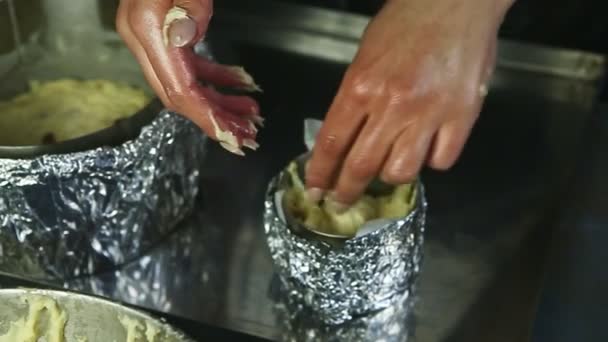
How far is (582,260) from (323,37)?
417 mm

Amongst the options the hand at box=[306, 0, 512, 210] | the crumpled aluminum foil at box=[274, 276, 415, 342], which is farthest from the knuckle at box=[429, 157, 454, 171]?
the crumpled aluminum foil at box=[274, 276, 415, 342]

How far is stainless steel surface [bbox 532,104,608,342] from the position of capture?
0.96 m

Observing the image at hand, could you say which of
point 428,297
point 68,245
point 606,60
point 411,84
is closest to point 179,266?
point 68,245

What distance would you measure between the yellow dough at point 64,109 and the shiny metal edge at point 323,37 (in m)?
0.25

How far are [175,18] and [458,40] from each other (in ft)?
0.68

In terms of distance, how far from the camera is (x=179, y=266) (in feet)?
3.07

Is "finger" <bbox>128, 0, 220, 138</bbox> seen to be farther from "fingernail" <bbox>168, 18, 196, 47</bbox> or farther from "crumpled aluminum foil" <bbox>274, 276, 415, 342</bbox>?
"crumpled aluminum foil" <bbox>274, 276, 415, 342</bbox>

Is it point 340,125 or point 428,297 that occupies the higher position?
point 340,125

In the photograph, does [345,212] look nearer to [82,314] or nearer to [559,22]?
[82,314]

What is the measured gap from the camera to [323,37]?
1.19 metres

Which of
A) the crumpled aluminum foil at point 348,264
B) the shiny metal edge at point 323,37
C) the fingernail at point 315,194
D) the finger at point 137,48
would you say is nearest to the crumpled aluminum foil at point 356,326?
the crumpled aluminum foil at point 348,264

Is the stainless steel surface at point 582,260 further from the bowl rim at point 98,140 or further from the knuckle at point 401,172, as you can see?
the bowl rim at point 98,140

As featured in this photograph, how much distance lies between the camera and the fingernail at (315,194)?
78cm

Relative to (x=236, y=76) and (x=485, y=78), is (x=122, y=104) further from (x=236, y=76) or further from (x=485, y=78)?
(x=485, y=78)
